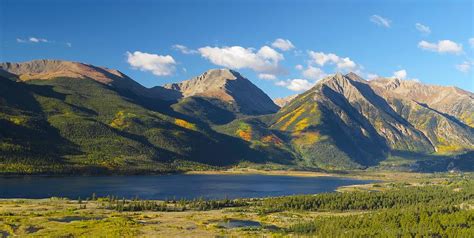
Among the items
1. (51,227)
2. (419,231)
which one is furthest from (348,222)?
(51,227)

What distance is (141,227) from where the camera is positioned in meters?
187

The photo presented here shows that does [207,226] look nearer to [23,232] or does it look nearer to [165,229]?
[165,229]

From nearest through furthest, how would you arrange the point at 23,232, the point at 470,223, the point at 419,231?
the point at 23,232, the point at 419,231, the point at 470,223

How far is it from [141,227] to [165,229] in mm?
9130

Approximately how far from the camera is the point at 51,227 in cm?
18025

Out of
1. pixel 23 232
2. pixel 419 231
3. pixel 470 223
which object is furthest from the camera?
pixel 470 223

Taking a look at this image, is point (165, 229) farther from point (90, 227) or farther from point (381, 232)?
point (381, 232)

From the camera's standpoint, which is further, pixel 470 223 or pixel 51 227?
pixel 470 223

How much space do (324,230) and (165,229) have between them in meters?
58.7

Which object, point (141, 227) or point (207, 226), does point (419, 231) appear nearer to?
point (207, 226)

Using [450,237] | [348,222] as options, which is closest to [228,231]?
[348,222]

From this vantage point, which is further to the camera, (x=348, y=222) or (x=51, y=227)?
(x=348, y=222)

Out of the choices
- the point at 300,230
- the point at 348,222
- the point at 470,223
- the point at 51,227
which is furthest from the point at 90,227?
the point at 470,223

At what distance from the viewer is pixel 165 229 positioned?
186 metres
